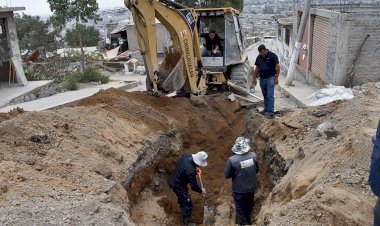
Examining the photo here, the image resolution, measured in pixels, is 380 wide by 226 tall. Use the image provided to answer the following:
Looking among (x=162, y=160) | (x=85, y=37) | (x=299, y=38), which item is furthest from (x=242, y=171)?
(x=85, y=37)

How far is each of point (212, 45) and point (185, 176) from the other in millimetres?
5591

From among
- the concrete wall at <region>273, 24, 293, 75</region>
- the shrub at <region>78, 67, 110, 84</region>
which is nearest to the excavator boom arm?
the shrub at <region>78, 67, 110, 84</region>

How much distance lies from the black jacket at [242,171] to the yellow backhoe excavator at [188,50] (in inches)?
144

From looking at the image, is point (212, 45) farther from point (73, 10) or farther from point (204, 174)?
point (73, 10)

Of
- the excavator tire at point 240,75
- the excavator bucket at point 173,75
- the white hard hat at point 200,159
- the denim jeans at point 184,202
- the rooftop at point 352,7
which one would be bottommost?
the denim jeans at point 184,202

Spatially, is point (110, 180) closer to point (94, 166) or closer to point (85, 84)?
point (94, 166)

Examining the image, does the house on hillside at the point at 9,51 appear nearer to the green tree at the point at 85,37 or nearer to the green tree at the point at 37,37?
the green tree at the point at 37,37

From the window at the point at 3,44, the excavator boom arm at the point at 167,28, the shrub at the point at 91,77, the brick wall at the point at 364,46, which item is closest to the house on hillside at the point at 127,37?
the shrub at the point at 91,77

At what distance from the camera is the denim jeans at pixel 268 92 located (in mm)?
9742

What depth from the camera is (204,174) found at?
28.7 ft

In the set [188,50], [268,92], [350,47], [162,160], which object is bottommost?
[162,160]

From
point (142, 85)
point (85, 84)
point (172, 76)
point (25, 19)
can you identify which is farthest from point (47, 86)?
point (25, 19)

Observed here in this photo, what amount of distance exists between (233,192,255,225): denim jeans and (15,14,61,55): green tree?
32603 millimetres

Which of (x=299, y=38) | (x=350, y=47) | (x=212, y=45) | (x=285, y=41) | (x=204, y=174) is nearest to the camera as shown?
(x=204, y=174)
